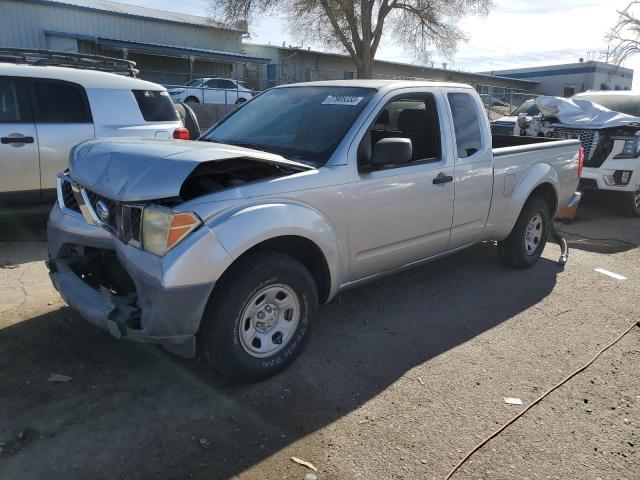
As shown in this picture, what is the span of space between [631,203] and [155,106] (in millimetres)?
7498

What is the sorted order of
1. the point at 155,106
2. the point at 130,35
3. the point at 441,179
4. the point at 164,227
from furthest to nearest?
1. the point at 130,35
2. the point at 155,106
3. the point at 441,179
4. the point at 164,227

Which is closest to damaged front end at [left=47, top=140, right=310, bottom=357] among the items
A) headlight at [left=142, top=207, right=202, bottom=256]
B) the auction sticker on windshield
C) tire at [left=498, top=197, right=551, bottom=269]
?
headlight at [left=142, top=207, right=202, bottom=256]

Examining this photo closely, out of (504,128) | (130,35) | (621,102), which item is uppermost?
(130,35)

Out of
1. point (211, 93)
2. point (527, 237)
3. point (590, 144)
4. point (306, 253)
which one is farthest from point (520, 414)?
point (211, 93)

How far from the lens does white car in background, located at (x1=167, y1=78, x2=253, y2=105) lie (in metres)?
19.1

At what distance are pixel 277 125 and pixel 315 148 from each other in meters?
0.58

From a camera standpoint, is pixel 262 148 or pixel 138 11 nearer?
pixel 262 148

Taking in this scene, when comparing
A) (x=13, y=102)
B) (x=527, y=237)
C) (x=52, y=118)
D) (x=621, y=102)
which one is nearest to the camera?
(x=527, y=237)

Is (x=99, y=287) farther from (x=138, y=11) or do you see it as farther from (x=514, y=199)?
(x=138, y=11)

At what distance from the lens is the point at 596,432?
294cm

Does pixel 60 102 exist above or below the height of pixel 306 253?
above

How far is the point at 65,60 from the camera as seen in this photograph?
6586mm

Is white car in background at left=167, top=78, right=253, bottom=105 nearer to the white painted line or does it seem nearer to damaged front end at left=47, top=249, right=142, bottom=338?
the white painted line

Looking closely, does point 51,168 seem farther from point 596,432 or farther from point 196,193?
point 596,432
